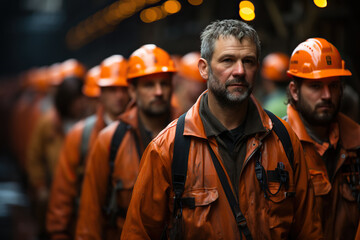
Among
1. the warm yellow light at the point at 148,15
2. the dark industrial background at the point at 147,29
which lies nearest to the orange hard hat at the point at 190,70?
the dark industrial background at the point at 147,29

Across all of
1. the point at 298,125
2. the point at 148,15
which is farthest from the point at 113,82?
the point at 148,15

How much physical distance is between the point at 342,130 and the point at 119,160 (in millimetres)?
1925

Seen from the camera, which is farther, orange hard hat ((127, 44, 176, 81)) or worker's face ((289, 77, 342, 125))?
orange hard hat ((127, 44, 176, 81))

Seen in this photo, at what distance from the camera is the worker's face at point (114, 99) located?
6.89 metres

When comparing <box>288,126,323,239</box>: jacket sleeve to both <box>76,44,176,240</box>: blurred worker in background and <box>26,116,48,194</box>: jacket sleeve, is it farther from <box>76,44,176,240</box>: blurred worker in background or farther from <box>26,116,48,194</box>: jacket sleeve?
<box>26,116,48,194</box>: jacket sleeve

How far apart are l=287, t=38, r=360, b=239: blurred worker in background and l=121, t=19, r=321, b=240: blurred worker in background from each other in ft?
1.44

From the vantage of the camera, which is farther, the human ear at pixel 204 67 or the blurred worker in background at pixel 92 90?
the blurred worker in background at pixel 92 90

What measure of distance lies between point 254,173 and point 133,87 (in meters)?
2.27

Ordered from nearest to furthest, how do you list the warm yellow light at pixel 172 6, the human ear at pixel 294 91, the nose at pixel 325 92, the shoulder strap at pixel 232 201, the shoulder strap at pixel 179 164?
the shoulder strap at pixel 232 201 < the shoulder strap at pixel 179 164 < the nose at pixel 325 92 < the human ear at pixel 294 91 < the warm yellow light at pixel 172 6

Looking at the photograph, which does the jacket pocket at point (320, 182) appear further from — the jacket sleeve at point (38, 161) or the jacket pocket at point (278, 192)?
the jacket sleeve at point (38, 161)

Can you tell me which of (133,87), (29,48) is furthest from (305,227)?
(29,48)

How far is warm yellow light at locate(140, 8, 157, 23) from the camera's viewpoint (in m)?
15.2

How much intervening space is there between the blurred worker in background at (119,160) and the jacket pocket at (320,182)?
62.8 inches

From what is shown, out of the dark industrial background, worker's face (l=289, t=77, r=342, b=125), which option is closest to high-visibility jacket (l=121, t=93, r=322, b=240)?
worker's face (l=289, t=77, r=342, b=125)
